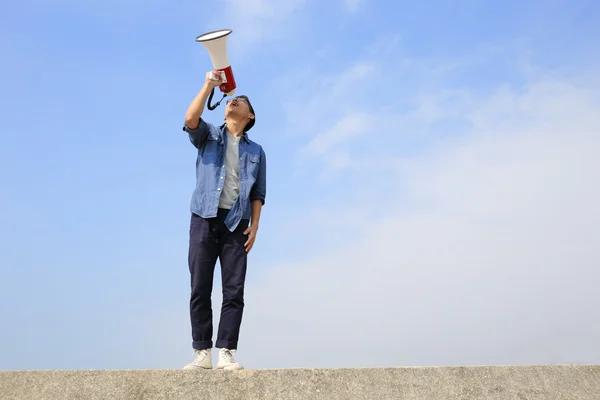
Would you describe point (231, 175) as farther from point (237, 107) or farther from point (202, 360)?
point (202, 360)

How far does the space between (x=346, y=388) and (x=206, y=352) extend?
1128 mm

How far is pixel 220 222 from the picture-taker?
4.66m

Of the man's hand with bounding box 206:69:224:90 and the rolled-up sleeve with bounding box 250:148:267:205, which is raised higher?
the man's hand with bounding box 206:69:224:90

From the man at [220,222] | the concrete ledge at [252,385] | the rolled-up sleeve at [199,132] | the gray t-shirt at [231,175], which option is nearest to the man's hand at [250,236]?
the man at [220,222]

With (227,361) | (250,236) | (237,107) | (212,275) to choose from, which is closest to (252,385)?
(227,361)

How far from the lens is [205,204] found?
464cm

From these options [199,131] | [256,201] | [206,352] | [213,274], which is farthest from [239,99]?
[206,352]

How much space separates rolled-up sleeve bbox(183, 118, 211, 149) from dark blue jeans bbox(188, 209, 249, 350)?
59 centimetres

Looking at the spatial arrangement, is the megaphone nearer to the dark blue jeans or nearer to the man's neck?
the man's neck

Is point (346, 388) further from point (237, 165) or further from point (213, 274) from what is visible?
point (237, 165)

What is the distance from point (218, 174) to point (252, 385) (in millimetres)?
1637

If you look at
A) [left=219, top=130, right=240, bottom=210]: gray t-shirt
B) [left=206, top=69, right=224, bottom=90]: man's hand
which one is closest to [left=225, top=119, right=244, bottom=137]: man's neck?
[left=219, top=130, right=240, bottom=210]: gray t-shirt

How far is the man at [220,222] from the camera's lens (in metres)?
4.54

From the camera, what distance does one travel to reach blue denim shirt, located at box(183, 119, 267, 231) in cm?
465
